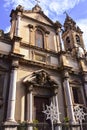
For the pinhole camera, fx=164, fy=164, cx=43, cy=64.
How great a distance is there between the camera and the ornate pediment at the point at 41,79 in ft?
40.4

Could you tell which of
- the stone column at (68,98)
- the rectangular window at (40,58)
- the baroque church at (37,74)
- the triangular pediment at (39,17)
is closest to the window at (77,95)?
the baroque church at (37,74)

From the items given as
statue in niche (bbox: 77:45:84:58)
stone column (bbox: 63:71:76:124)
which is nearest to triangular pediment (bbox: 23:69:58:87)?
stone column (bbox: 63:71:76:124)

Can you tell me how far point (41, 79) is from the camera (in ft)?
41.7

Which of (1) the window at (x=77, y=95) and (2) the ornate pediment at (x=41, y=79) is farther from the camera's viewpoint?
(1) the window at (x=77, y=95)

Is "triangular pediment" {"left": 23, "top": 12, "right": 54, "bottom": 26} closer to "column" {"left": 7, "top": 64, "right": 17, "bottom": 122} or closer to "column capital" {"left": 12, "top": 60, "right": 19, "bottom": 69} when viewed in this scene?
"column capital" {"left": 12, "top": 60, "right": 19, "bottom": 69}

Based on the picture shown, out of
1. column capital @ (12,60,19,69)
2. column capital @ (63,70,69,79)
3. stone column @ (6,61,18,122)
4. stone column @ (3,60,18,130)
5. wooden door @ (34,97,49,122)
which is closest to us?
stone column @ (3,60,18,130)

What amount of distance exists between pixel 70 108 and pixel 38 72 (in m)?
3.65

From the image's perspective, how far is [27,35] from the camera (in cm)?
1546

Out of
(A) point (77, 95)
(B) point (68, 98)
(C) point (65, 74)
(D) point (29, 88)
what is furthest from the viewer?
(A) point (77, 95)

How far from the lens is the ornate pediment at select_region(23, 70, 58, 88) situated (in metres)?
12.3

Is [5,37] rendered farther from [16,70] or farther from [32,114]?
[32,114]

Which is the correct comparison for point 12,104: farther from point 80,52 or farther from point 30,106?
point 80,52

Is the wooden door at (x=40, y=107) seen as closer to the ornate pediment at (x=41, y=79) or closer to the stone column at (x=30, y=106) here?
the stone column at (x=30, y=106)

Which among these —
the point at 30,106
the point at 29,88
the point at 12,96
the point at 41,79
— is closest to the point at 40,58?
the point at 41,79
